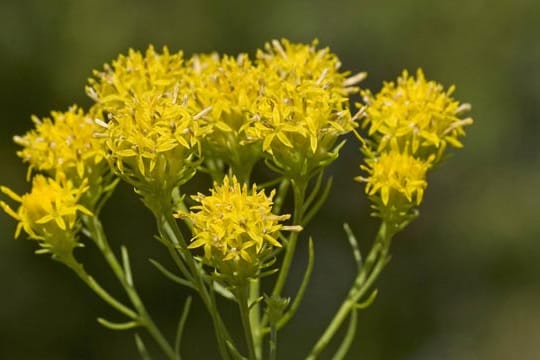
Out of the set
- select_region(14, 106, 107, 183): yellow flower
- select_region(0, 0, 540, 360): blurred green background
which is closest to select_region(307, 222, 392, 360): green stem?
select_region(14, 106, 107, 183): yellow flower

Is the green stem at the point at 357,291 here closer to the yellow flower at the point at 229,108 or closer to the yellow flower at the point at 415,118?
the yellow flower at the point at 415,118

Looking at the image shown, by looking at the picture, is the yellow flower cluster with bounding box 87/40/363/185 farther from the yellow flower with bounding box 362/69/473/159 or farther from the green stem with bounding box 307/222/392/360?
the green stem with bounding box 307/222/392/360

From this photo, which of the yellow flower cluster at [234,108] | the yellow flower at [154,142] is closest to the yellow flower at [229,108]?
the yellow flower cluster at [234,108]

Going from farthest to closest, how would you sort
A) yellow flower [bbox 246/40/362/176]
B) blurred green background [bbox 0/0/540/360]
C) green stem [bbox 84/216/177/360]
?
blurred green background [bbox 0/0/540/360] → green stem [bbox 84/216/177/360] → yellow flower [bbox 246/40/362/176]

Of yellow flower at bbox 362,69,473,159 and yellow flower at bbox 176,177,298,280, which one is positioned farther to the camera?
yellow flower at bbox 362,69,473,159

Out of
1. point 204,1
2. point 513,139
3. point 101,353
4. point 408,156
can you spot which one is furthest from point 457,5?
point 408,156
